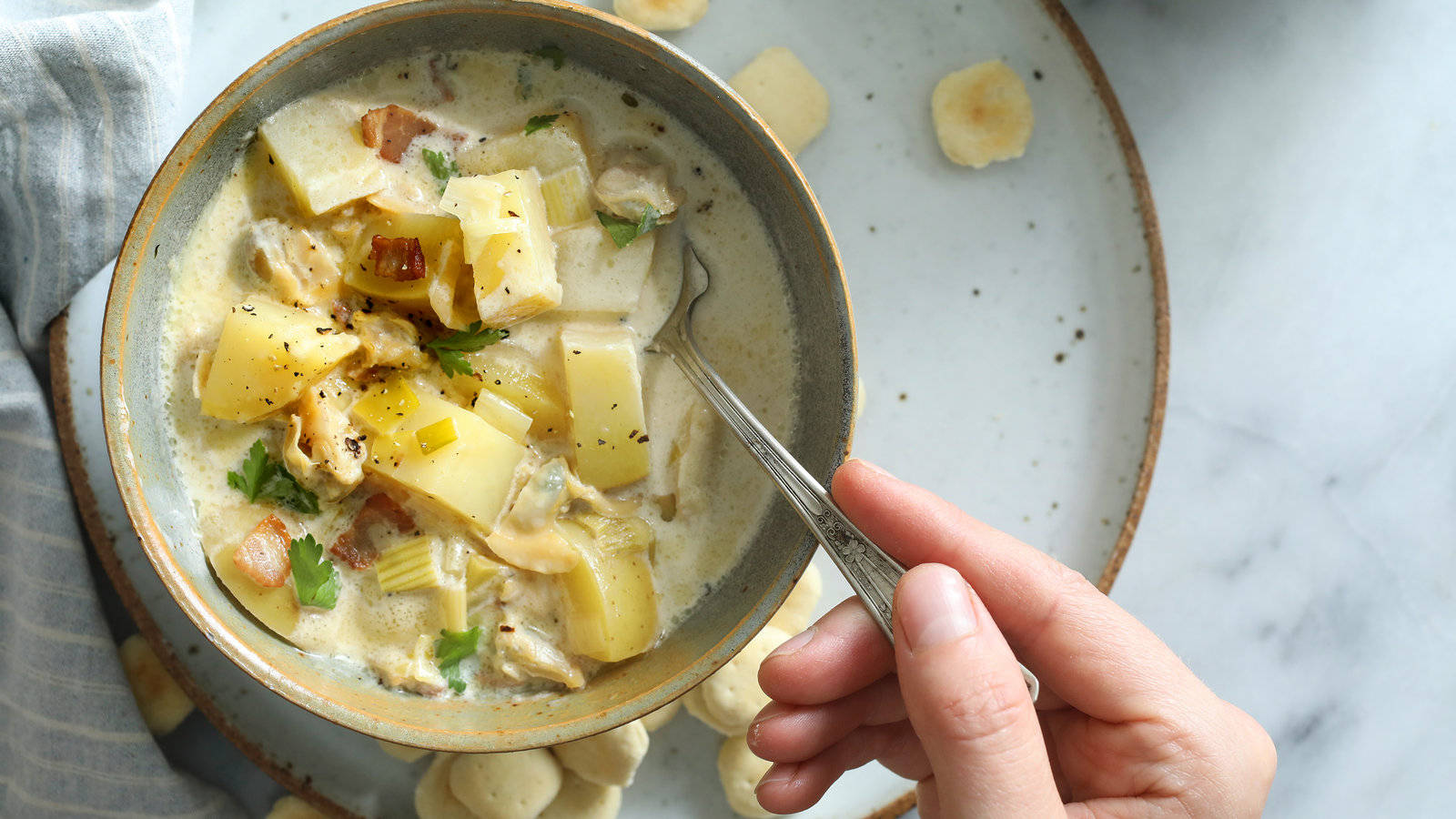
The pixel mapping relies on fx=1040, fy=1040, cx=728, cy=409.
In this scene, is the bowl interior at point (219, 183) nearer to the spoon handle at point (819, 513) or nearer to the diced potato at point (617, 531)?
the spoon handle at point (819, 513)

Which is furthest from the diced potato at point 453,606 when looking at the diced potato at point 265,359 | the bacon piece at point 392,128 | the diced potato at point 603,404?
the bacon piece at point 392,128

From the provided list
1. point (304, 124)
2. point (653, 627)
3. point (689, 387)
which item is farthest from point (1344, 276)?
point (304, 124)

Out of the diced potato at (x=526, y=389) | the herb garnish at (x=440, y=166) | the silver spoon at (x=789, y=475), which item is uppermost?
the silver spoon at (x=789, y=475)

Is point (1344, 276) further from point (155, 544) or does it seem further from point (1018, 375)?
point (155, 544)

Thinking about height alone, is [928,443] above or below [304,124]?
above

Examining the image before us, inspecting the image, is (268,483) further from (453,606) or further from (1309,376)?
(1309,376)

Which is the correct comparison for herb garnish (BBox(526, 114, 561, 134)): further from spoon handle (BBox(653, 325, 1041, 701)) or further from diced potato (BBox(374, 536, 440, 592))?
diced potato (BBox(374, 536, 440, 592))

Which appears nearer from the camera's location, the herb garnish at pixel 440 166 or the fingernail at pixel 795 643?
the fingernail at pixel 795 643
